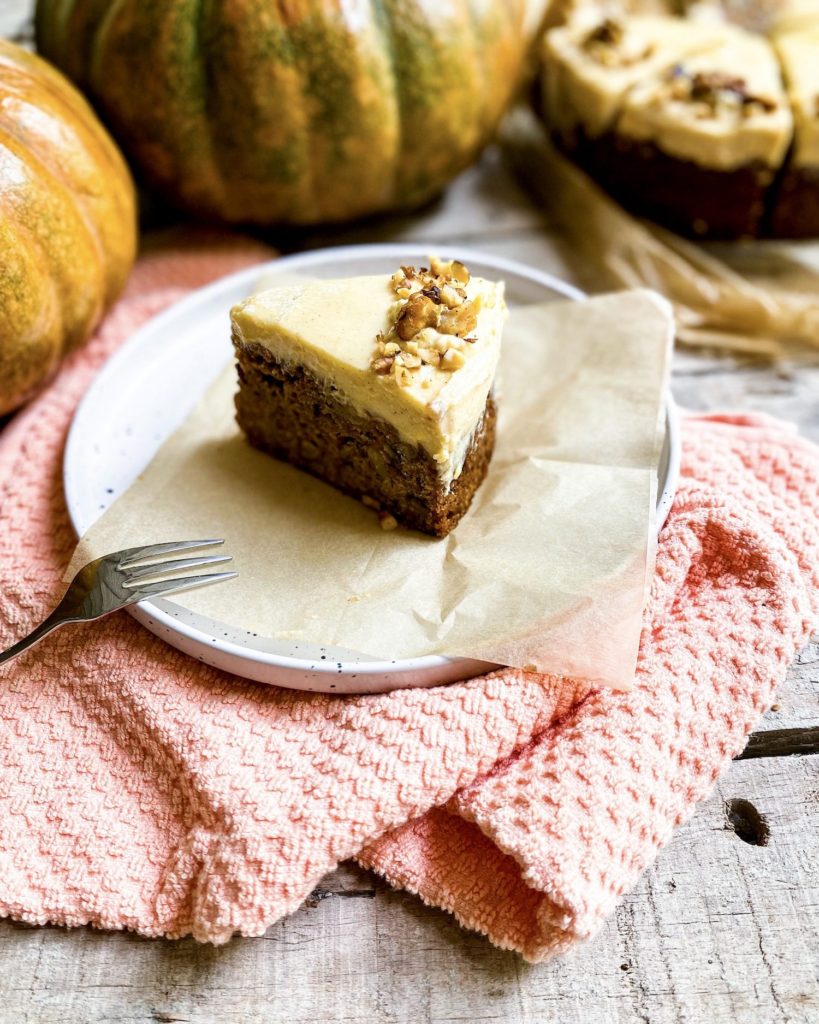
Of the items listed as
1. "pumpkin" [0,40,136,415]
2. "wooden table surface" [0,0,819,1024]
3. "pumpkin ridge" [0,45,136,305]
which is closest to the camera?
"wooden table surface" [0,0,819,1024]

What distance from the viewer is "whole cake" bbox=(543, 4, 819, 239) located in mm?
2459

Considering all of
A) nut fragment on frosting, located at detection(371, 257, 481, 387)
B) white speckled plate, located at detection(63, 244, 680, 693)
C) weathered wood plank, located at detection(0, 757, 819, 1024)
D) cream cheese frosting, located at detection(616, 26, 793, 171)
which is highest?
cream cheese frosting, located at detection(616, 26, 793, 171)

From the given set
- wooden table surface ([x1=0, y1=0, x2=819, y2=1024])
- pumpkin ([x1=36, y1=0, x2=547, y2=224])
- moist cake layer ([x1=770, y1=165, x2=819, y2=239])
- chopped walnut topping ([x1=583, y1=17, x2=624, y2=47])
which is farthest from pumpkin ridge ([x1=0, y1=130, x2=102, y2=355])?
moist cake layer ([x1=770, y1=165, x2=819, y2=239])

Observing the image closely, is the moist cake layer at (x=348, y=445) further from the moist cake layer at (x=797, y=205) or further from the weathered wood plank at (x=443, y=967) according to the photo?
the moist cake layer at (x=797, y=205)

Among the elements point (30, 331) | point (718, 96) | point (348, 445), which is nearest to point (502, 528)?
point (348, 445)

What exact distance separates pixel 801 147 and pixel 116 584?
2006 millimetres

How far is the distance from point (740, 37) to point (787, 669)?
1.97 metres

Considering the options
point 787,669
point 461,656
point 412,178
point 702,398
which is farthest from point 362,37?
point 787,669

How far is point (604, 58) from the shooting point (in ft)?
8.58

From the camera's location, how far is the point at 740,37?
2.77 m

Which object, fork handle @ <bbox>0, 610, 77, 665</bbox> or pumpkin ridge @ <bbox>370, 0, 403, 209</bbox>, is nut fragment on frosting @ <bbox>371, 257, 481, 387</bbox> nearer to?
fork handle @ <bbox>0, 610, 77, 665</bbox>

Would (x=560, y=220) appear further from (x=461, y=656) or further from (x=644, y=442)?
(x=461, y=656)

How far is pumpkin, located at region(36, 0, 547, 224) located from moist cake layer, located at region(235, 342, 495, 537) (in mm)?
734

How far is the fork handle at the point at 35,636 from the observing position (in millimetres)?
1568
